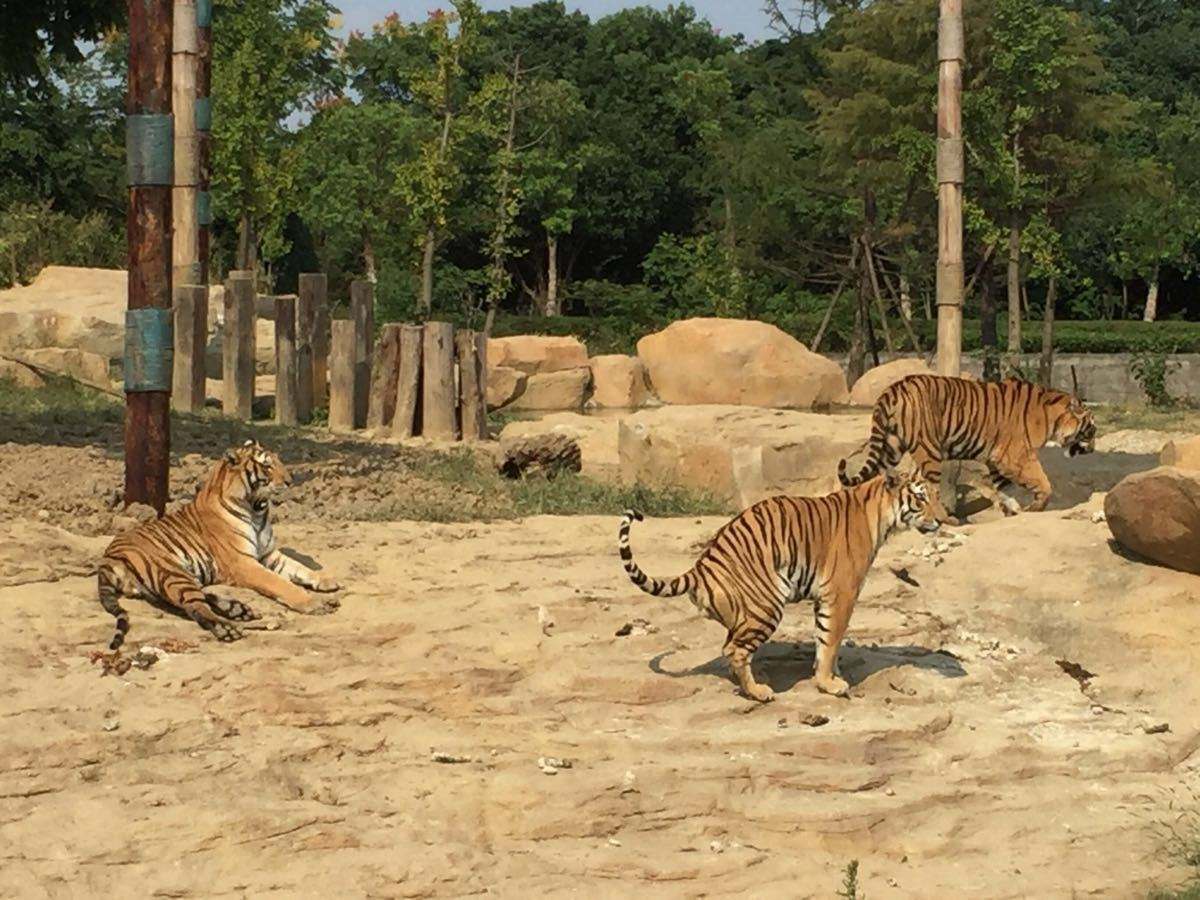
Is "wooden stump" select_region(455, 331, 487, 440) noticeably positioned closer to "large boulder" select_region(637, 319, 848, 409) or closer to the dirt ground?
the dirt ground

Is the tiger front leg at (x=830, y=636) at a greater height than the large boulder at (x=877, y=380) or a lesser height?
lesser

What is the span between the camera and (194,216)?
17.6 meters

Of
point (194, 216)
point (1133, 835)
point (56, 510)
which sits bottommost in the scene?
point (1133, 835)

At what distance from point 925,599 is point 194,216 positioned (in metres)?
9.97

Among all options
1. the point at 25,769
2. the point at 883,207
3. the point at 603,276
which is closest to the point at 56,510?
the point at 25,769

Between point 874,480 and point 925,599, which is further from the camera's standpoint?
point 925,599

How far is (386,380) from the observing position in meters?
17.2

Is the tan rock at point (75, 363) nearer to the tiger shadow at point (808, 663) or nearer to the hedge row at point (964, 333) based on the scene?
the tiger shadow at point (808, 663)

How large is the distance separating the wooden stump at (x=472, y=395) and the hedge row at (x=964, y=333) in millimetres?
17837

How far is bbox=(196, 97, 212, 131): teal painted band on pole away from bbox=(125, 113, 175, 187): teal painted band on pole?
6.91 meters

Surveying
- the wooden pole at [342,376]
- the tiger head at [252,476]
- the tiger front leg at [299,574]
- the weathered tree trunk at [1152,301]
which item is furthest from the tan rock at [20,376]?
the weathered tree trunk at [1152,301]

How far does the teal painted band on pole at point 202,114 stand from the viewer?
17375 mm

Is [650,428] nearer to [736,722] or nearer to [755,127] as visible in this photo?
[736,722]

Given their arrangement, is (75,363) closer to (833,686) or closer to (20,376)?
(20,376)
